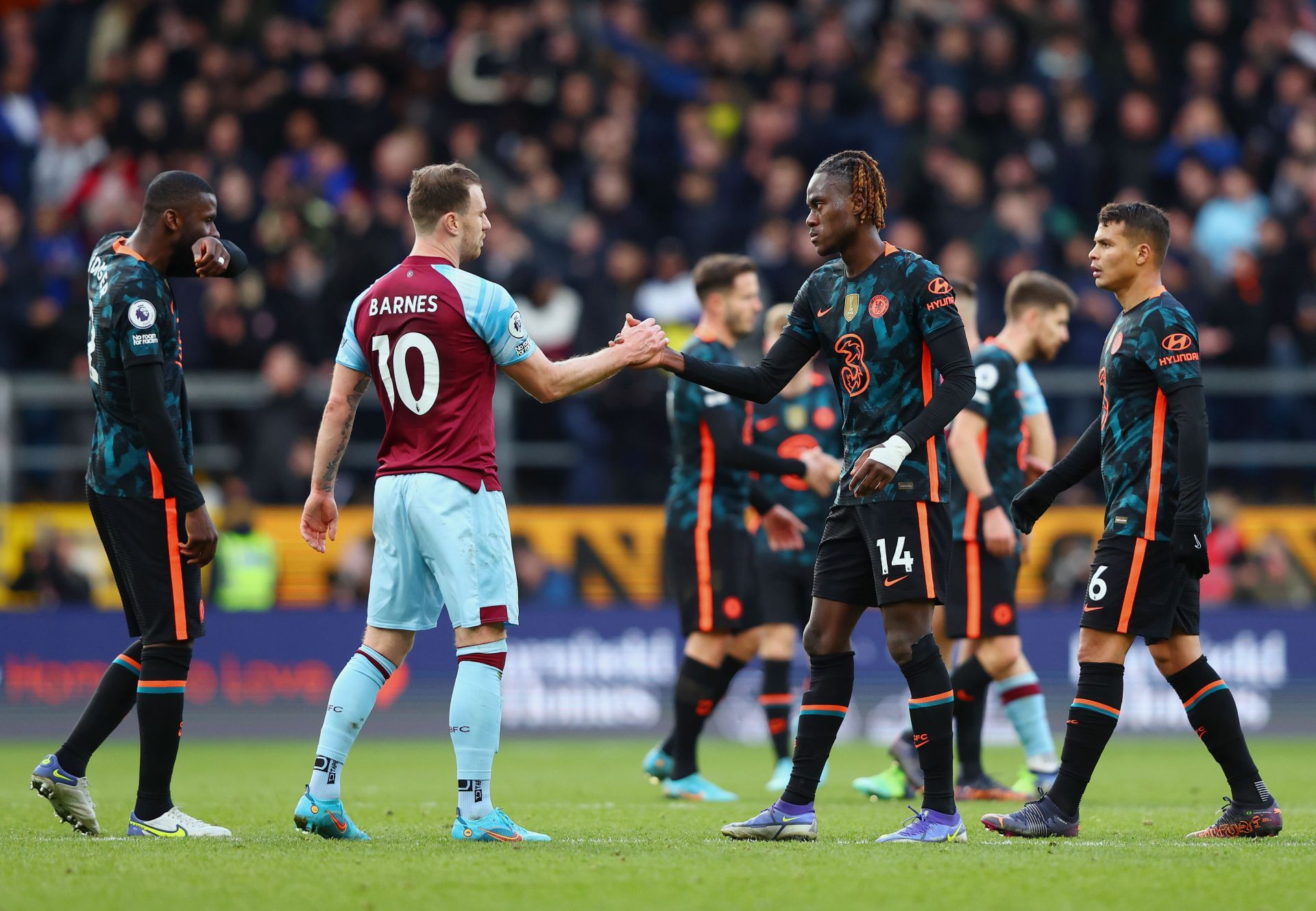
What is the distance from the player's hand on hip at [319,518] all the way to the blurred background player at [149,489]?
1.37 feet

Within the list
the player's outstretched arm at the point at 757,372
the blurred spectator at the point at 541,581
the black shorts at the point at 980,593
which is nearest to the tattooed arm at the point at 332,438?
the player's outstretched arm at the point at 757,372

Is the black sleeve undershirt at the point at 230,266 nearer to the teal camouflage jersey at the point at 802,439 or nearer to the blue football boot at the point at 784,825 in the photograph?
the blue football boot at the point at 784,825

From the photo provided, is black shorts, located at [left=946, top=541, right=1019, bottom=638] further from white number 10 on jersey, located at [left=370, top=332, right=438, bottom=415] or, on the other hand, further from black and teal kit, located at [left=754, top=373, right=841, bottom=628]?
white number 10 on jersey, located at [left=370, top=332, right=438, bottom=415]

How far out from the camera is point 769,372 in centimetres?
751

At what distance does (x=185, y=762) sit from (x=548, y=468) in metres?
5.68

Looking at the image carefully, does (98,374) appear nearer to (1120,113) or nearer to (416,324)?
(416,324)

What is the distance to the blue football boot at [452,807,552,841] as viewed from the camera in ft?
23.4

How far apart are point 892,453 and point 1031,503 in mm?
1283

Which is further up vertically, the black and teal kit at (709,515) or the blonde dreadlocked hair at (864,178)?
the blonde dreadlocked hair at (864,178)

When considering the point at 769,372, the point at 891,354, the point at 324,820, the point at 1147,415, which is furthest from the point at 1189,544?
the point at 324,820

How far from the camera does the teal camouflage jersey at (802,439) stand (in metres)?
11.0

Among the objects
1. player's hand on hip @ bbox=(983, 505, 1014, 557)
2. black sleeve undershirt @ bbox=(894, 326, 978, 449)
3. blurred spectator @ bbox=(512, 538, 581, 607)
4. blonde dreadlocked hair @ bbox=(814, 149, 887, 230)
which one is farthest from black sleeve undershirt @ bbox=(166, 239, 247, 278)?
blurred spectator @ bbox=(512, 538, 581, 607)

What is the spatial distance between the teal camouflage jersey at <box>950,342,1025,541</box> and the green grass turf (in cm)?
168

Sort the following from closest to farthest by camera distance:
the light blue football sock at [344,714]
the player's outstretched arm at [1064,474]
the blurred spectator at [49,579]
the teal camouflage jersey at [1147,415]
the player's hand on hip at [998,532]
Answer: the light blue football sock at [344,714], the teal camouflage jersey at [1147,415], the player's outstretched arm at [1064,474], the player's hand on hip at [998,532], the blurred spectator at [49,579]
